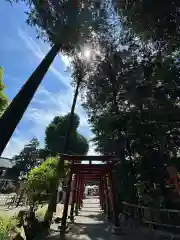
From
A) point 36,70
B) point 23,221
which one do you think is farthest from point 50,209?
point 36,70

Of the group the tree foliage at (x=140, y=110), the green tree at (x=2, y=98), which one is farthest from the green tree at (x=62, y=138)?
the tree foliage at (x=140, y=110)

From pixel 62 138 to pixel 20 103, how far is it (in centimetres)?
2352

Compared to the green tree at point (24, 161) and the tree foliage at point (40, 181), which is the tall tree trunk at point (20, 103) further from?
the green tree at point (24, 161)

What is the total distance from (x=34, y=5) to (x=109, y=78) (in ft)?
18.7

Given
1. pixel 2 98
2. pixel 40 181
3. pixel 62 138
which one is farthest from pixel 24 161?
pixel 40 181

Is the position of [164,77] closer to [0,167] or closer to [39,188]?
[39,188]

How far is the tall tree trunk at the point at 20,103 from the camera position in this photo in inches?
183

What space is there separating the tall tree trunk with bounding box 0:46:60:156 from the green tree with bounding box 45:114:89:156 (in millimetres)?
22110

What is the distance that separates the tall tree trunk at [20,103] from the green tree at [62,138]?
870 inches

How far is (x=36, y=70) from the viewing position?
556 cm

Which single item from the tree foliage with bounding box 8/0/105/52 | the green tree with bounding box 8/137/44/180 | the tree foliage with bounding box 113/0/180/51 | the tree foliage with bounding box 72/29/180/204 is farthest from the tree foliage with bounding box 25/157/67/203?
the green tree with bounding box 8/137/44/180

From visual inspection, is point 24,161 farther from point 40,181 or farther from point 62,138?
point 40,181

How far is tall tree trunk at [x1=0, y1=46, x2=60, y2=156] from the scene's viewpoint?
465cm

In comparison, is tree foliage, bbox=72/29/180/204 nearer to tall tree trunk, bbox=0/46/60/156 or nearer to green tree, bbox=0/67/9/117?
tall tree trunk, bbox=0/46/60/156
